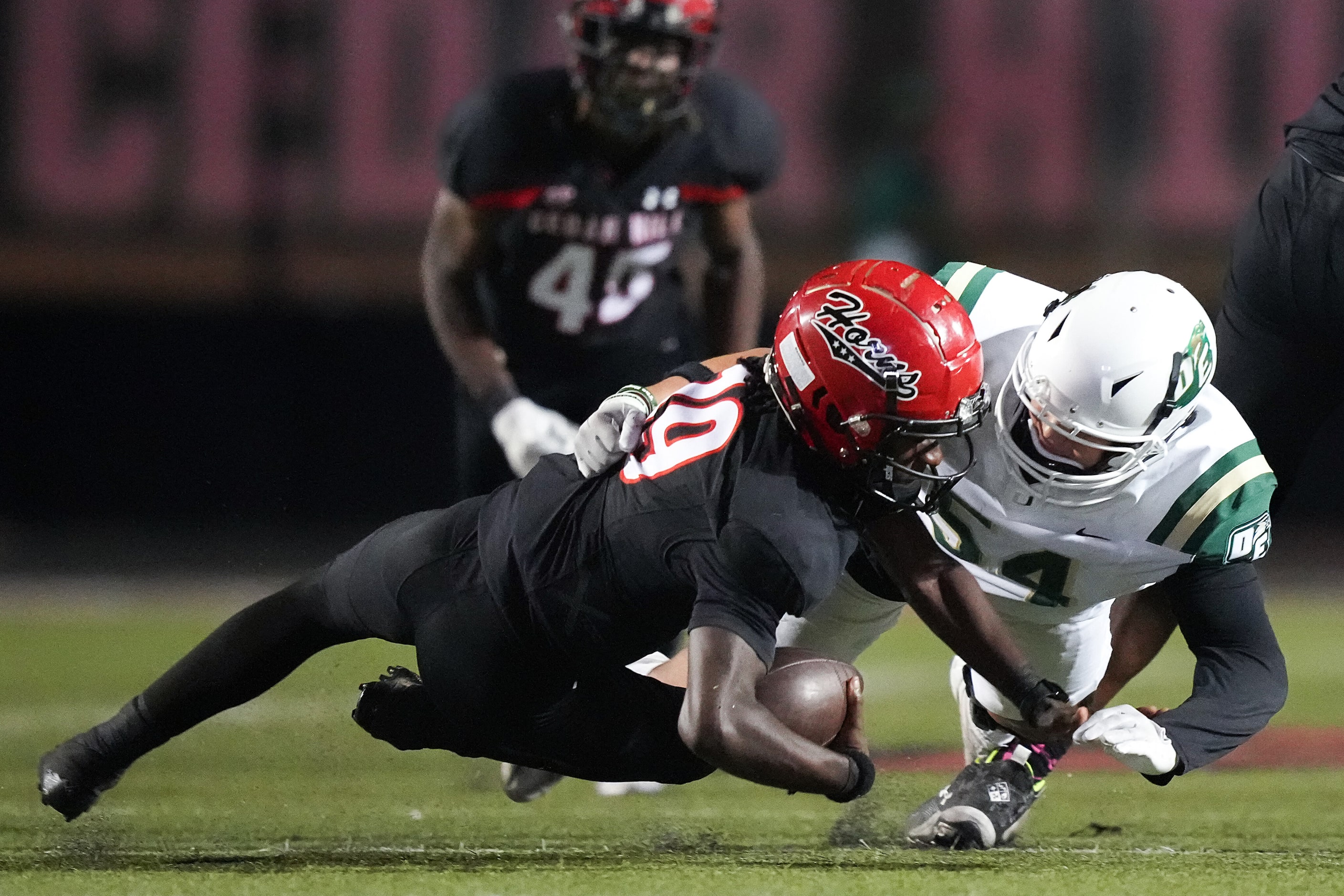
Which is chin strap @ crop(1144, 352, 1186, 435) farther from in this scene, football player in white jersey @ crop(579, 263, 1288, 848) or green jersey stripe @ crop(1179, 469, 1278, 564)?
green jersey stripe @ crop(1179, 469, 1278, 564)

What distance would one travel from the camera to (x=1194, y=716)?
10.4 ft

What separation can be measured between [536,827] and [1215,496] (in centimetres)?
147

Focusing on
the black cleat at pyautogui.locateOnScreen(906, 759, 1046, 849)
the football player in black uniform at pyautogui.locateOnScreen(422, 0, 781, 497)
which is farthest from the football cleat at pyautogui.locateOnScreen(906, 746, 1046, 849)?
the football player in black uniform at pyautogui.locateOnScreen(422, 0, 781, 497)

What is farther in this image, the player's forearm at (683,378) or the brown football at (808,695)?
the player's forearm at (683,378)

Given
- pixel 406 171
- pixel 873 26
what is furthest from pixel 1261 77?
pixel 406 171

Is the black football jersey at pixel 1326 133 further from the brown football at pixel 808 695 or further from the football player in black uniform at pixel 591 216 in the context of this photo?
the brown football at pixel 808 695

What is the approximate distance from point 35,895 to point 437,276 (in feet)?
7.90

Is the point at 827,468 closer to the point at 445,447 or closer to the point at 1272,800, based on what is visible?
the point at 1272,800

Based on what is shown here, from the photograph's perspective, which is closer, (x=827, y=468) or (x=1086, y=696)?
(x=827, y=468)

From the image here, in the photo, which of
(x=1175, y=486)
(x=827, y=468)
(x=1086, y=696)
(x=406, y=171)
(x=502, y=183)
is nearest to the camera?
(x=827, y=468)

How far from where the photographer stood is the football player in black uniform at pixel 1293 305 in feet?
12.6

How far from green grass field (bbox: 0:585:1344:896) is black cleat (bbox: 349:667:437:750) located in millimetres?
199

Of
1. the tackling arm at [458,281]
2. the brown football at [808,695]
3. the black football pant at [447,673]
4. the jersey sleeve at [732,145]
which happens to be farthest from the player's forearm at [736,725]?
the jersey sleeve at [732,145]

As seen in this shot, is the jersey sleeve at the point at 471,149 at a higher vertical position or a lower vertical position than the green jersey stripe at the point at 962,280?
higher
